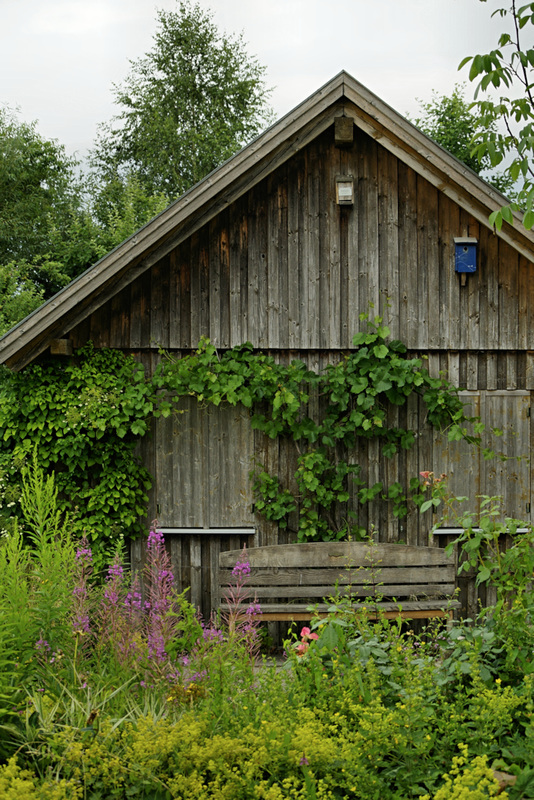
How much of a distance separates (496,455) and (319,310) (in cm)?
224

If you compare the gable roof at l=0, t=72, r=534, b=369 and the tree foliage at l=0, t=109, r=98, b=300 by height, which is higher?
the tree foliage at l=0, t=109, r=98, b=300

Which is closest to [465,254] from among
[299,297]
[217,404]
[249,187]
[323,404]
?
[299,297]

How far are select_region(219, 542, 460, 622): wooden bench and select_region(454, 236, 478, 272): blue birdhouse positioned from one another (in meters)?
2.66

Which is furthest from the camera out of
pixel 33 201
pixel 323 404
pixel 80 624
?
pixel 33 201

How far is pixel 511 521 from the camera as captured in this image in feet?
12.3

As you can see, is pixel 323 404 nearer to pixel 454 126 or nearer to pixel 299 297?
pixel 299 297

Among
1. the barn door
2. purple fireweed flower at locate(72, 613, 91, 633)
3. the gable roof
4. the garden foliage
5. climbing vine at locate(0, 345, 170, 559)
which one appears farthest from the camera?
the barn door

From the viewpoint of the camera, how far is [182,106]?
21.1 meters

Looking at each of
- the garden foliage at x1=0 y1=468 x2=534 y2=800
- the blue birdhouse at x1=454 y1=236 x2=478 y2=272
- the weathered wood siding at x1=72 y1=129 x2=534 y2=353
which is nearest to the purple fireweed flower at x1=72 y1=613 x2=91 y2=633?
the garden foliage at x1=0 y1=468 x2=534 y2=800

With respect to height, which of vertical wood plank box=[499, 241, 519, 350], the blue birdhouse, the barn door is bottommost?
the barn door

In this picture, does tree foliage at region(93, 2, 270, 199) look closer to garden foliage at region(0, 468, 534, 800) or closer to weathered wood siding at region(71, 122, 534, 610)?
weathered wood siding at region(71, 122, 534, 610)

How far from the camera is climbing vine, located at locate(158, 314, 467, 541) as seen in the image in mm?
6508

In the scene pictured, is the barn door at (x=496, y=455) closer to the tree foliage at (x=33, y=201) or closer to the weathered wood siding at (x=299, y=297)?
the weathered wood siding at (x=299, y=297)

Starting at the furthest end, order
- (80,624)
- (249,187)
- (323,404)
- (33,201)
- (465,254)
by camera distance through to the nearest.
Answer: (33,201), (323,404), (465,254), (249,187), (80,624)
